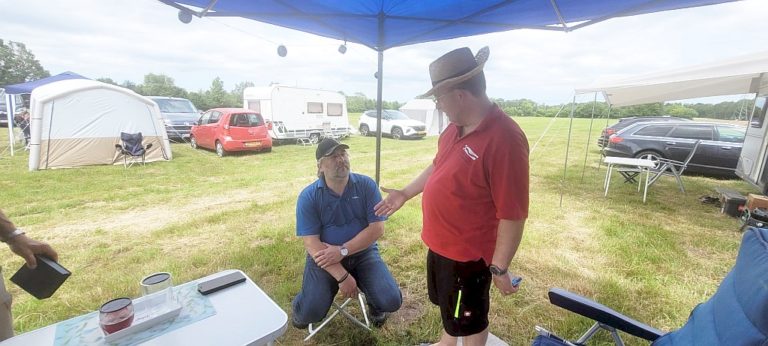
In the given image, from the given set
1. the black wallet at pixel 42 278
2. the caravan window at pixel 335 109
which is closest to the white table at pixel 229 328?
the black wallet at pixel 42 278

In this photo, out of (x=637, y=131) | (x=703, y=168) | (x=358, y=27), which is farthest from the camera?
(x=637, y=131)

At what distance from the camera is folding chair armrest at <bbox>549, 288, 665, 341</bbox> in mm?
1415

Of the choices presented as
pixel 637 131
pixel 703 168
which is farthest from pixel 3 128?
pixel 703 168

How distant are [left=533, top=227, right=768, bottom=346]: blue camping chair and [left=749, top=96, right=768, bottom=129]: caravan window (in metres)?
6.86

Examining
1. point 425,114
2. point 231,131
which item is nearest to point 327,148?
point 231,131

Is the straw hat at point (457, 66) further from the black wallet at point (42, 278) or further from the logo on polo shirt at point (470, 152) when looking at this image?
the black wallet at point (42, 278)

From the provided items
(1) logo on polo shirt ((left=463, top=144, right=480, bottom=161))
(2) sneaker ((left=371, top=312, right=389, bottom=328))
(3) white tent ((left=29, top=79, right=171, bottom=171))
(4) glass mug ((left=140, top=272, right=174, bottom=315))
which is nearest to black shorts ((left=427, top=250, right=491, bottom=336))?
(1) logo on polo shirt ((left=463, top=144, right=480, bottom=161))

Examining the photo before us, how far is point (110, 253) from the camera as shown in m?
3.48

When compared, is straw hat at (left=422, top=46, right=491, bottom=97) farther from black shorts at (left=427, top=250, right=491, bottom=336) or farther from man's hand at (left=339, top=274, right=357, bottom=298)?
man's hand at (left=339, top=274, right=357, bottom=298)

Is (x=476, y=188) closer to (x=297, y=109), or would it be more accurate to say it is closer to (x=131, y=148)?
(x=131, y=148)

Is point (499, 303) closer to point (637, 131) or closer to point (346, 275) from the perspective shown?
point (346, 275)

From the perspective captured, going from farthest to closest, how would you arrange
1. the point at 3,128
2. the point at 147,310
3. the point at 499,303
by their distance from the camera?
the point at 3,128
the point at 499,303
the point at 147,310

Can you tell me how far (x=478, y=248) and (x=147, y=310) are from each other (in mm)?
1458

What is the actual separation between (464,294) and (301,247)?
2400 millimetres
